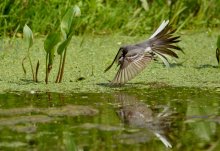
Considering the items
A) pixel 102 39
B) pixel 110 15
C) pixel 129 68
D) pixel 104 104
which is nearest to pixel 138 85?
pixel 129 68

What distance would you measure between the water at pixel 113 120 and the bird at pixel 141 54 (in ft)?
0.43

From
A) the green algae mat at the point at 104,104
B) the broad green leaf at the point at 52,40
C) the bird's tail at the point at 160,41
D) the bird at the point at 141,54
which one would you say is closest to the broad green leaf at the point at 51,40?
the broad green leaf at the point at 52,40

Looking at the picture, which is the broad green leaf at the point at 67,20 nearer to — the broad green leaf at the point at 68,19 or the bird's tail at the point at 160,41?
the broad green leaf at the point at 68,19

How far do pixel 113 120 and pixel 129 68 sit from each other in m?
0.90

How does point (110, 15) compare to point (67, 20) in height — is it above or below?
above

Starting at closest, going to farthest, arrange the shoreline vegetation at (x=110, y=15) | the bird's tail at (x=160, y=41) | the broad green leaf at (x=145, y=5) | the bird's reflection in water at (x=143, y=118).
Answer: the bird's reflection in water at (x=143, y=118) < the bird's tail at (x=160, y=41) < the shoreline vegetation at (x=110, y=15) < the broad green leaf at (x=145, y=5)

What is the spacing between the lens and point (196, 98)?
4512 mm

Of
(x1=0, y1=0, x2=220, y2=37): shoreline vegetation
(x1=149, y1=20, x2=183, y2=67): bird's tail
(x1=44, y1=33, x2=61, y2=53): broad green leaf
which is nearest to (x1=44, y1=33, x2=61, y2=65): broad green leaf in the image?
(x1=44, y1=33, x2=61, y2=53): broad green leaf

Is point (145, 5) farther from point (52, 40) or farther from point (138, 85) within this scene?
point (52, 40)

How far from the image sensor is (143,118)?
401 centimetres

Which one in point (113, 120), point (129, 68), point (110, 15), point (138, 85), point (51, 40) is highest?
point (110, 15)

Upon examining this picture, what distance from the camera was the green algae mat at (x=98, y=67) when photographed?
485cm

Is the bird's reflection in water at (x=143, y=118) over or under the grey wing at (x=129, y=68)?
under

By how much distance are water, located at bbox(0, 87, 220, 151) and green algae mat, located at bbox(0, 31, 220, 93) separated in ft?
0.63
